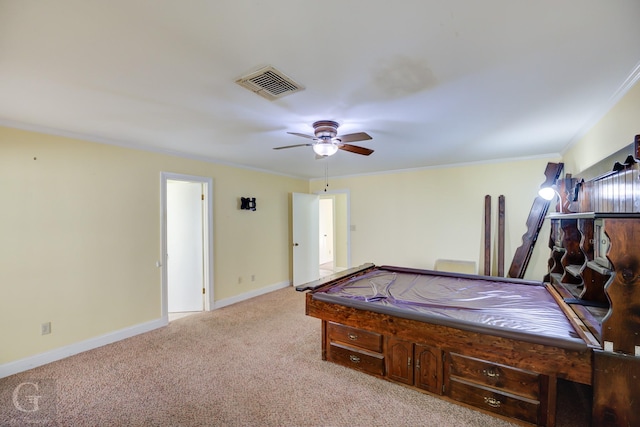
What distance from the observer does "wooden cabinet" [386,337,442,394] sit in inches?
86.9

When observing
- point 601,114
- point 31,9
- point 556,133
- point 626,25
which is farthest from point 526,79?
point 31,9

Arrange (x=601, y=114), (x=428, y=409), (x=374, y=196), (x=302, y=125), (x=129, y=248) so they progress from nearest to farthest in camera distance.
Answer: (x=428, y=409) → (x=601, y=114) → (x=302, y=125) → (x=129, y=248) → (x=374, y=196)

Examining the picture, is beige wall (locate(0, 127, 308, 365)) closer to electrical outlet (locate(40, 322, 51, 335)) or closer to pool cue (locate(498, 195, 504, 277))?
electrical outlet (locate(40, 322, 51, 335))

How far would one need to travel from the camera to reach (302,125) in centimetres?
264

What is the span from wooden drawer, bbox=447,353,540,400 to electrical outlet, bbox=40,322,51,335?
377 centimetres

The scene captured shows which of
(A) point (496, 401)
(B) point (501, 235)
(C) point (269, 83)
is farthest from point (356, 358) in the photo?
(B) point (501, 235)

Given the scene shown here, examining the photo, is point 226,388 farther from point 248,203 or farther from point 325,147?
point 248,203

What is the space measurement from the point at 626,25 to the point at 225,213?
14.6ft

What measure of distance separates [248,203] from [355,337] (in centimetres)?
302

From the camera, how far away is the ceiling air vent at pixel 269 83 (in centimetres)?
170

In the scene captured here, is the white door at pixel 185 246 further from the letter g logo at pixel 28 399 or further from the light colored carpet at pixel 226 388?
the letter g logo at pixel 28 399

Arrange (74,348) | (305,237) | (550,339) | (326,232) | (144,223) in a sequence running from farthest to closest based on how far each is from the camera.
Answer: (326,232), (305,237), (144,223), (74,348), (550,339)

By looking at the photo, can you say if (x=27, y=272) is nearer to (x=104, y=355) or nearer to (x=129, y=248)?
(x=129, y=248)

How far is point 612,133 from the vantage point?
2.17 metres
